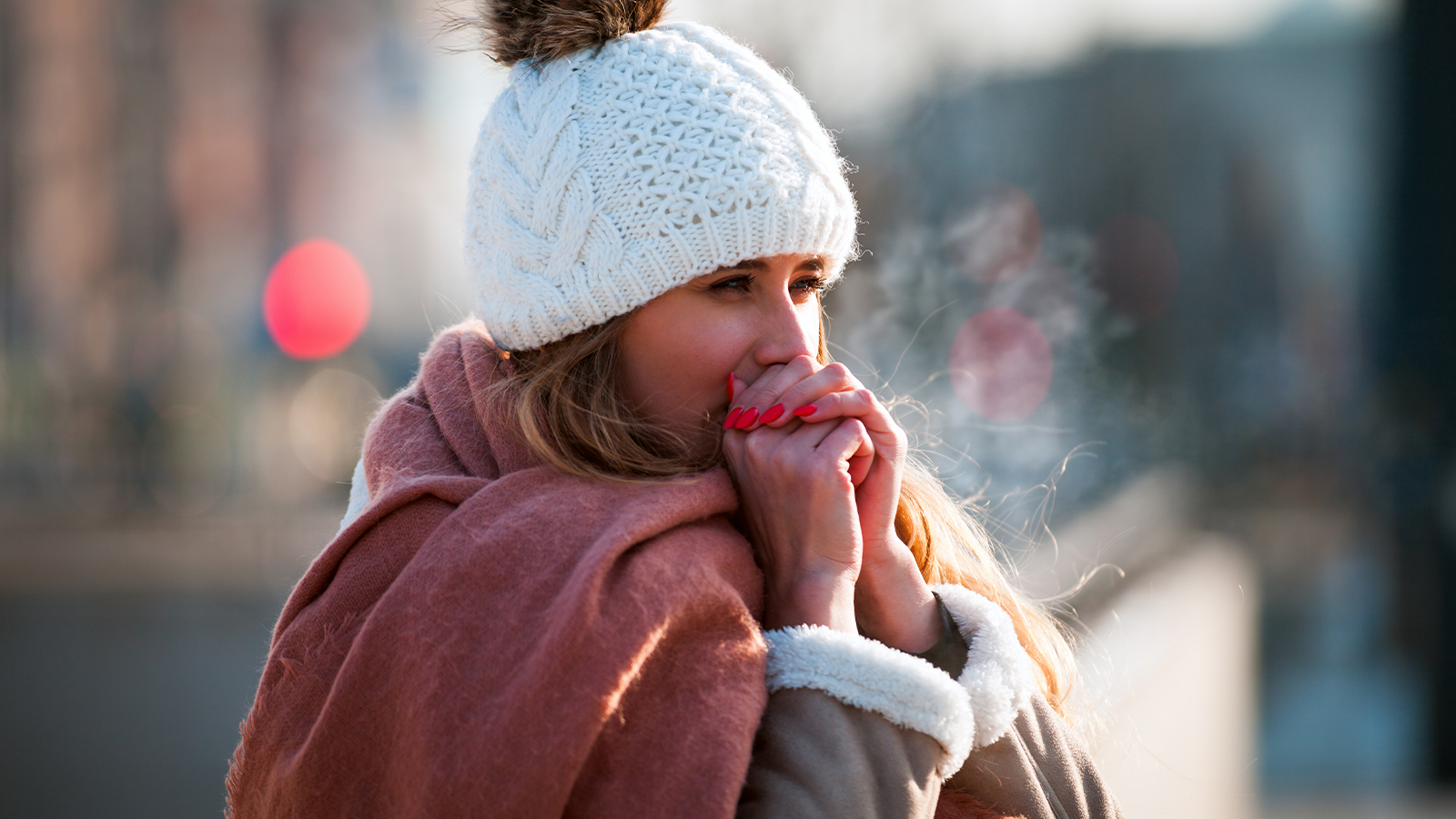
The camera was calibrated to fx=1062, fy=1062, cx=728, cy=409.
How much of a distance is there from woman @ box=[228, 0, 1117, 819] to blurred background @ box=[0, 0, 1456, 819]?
1.71 ft

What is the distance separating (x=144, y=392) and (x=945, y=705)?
1535cm

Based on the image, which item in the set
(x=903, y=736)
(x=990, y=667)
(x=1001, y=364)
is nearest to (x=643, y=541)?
(x=903, y=736)

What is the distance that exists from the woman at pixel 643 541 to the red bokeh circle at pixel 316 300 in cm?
2195

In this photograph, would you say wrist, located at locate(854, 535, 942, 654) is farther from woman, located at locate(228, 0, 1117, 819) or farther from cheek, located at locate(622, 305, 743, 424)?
cheek, located at locate(622, 305, 743, 424)

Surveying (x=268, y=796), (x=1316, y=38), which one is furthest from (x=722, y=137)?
(x=1316, y=38)

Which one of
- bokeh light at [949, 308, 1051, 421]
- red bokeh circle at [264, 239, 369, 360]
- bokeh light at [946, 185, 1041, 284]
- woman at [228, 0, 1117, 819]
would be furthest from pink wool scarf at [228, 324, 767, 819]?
red bokeh circle at [264, 239, 369, 360]

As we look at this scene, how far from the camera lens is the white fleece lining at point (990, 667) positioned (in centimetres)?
170

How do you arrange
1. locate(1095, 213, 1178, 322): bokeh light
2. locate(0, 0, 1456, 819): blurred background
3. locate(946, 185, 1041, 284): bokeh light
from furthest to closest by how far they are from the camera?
1. locate(1095, 213, 1178, 322): bokeh light
2. locate(946, 185, 1041, 284): bokeh light
3. locate(0, 0, 1456, 819): blurred background

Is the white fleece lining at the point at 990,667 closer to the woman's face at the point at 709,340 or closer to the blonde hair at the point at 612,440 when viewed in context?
the blonde hair at the point at 612,440

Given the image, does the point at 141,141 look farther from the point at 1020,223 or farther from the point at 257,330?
the point at 1020,223

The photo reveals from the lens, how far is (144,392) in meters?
14.5

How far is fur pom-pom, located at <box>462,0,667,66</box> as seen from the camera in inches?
72.1

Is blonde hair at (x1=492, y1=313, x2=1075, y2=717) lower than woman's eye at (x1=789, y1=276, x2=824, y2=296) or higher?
lower

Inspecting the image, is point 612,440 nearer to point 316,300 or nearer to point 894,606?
point 894,606
